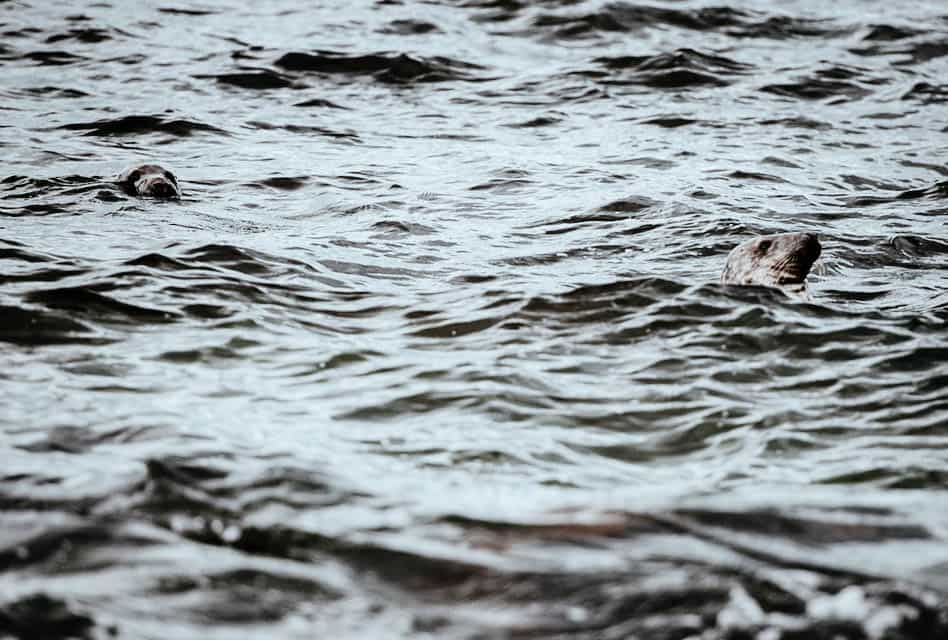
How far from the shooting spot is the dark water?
12.0 feet

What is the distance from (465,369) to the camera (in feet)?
18.5

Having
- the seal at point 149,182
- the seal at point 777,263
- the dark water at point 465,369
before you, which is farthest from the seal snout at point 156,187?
the seal at point 777,263

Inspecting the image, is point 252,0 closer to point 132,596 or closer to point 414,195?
point 414,195

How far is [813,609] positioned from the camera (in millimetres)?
3557

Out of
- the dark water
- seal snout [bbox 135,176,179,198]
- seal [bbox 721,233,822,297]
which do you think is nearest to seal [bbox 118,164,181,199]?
seal snout [bbox 135,176,179,198]

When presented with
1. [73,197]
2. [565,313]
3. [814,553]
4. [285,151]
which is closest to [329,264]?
[565,313]

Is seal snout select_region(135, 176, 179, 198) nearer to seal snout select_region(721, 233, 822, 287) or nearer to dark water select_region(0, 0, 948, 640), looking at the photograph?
dark water select_region(0, 0, 948, 640)

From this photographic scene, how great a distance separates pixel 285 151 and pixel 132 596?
7.32 m

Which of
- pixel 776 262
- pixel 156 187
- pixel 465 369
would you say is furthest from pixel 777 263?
pixel 156 187

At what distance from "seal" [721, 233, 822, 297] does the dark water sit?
207 mm

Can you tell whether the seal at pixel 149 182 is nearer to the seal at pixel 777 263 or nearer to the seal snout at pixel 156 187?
the seal snout at pixel 156 187

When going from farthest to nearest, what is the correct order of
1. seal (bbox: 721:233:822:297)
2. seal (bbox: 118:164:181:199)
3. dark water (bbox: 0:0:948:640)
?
1. seal (bbox: 118:164:181:199)
2. seal (bbox: 721:233:822:297)
3. dark water (bbox: 0:0:948:640)

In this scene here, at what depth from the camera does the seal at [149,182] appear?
8672 mm

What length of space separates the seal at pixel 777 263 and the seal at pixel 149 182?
160 inches
